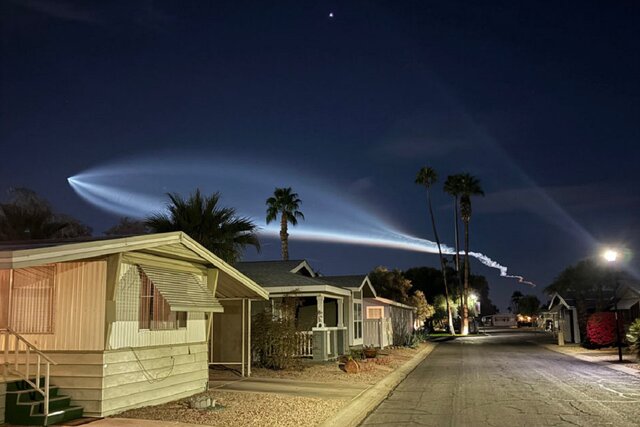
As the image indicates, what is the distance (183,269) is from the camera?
1420 centimetres

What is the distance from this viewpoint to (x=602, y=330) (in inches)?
1407

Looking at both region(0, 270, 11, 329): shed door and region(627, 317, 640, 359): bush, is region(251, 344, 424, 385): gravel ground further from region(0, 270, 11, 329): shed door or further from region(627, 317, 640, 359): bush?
region(627, 317, 640, 359): bush

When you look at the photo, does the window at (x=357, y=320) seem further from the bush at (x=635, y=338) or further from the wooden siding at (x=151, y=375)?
the wooden siding at (x=151, y=375)

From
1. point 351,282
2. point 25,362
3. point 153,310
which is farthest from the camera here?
point 351,282

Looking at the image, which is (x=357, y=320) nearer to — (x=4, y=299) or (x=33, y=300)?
(x=33, y=300)

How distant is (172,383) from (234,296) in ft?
16.4

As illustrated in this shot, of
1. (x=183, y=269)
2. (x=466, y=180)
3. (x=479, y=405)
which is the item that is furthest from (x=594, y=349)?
(x=466, y=180)

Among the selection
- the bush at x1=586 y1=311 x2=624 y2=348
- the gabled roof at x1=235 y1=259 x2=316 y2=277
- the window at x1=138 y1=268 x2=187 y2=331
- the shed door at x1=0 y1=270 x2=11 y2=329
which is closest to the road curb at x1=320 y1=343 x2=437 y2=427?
the window at x1=138 y1=268 x2=187 y2=331

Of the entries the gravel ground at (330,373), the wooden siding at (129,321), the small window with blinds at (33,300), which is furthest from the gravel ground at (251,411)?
the gravel ground at (330,373)

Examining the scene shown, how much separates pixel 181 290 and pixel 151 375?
5.63ft

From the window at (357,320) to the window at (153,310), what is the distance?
17.2 metres

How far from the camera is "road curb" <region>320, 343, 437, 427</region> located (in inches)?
461

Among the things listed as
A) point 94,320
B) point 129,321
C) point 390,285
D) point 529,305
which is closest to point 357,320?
point 129,321

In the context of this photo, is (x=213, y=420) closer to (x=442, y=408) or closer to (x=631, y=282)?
(x=442, y=408)
